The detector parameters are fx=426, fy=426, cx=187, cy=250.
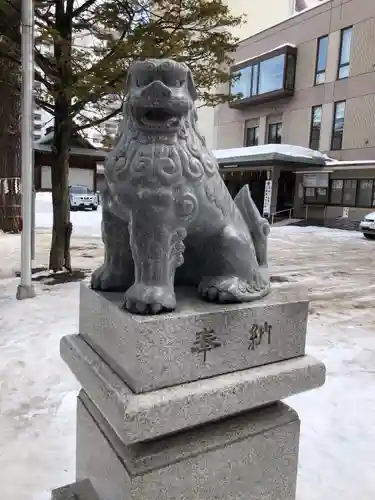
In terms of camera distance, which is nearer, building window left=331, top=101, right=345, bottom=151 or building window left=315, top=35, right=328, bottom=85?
building window left=331, top=101, right=345, bottom=151

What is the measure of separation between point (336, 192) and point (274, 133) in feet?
17.4

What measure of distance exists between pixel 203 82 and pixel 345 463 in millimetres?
4974

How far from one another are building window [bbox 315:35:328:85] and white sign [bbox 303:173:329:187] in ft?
13.3

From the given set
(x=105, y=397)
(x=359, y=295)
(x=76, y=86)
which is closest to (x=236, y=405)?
(x=105, y=397)

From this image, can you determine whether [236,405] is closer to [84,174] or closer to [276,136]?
[276,136]

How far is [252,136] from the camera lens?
22.2 m

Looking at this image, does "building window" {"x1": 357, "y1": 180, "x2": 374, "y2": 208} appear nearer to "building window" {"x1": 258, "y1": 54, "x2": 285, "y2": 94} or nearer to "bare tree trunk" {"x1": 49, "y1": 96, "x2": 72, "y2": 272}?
"building window" {"x1": 258, "y1": 54, "x2": 285, "y2": 94}

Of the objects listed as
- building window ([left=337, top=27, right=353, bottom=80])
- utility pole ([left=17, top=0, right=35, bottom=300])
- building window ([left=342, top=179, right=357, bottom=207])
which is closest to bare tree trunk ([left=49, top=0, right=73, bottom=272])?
utility pole ([left=17, top=0, right=35, bottom=300])

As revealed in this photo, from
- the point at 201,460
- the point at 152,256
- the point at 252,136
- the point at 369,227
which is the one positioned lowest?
the point at 201,460

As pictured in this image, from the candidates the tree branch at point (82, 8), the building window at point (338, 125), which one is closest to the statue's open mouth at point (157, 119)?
the tree branch at point (82, 8)

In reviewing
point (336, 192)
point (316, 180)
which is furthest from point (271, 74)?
point (336, 192)

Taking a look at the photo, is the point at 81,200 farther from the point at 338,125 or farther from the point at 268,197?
the point at 338,125

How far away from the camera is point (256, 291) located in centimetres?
167

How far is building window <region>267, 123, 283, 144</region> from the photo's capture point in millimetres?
20703
